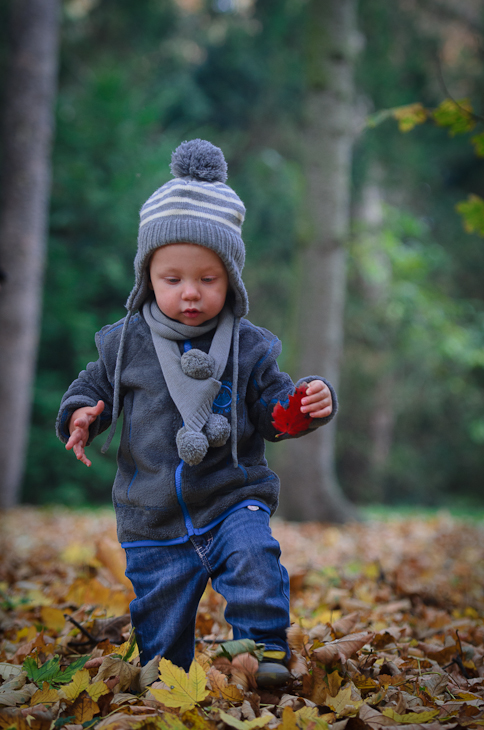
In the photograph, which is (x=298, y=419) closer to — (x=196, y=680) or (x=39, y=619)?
(x=196, y=680)

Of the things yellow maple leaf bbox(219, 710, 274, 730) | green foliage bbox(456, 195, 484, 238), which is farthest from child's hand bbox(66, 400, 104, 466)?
green foliage bbox(456, 195, 484, 238)

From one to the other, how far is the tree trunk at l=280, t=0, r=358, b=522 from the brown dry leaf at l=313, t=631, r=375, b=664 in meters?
5.25

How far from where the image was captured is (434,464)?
17.5 m

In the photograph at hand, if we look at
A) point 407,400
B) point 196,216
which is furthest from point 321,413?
point 407,400

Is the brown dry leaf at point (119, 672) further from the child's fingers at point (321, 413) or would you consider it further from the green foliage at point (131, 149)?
the green foliage at point (131, 149)

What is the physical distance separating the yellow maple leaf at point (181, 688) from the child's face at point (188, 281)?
3.32 feet

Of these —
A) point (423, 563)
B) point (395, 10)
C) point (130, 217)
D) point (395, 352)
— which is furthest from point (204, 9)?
point (423, 563)

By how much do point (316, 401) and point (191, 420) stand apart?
15.4 inches

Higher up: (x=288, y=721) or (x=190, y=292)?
(x=190, y=292)

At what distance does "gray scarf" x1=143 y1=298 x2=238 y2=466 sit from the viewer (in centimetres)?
184

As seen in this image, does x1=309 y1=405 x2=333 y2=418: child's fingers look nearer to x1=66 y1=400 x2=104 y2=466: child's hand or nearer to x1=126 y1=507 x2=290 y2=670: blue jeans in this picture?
x1=126 y1=507 x2=290 y2=670: blue jeans

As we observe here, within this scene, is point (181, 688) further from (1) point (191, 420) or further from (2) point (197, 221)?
(2) point (197, 221)

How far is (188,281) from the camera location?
1.95 metres

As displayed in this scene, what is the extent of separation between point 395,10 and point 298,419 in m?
15.0
